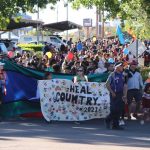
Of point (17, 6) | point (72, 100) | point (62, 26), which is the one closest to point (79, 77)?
point (72, 100)

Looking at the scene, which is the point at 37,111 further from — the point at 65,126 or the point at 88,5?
the point at 88,5

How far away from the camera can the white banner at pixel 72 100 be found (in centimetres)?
1401

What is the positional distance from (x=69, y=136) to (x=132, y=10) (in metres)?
10.6

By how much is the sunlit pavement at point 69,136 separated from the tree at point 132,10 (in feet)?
25.0

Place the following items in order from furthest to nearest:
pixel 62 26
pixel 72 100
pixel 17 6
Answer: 1. pixel 62 26
2. pixel 17 6
3. pixel 72 100

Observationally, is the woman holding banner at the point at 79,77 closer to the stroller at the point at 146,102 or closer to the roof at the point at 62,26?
the stroller at the point at 146,102

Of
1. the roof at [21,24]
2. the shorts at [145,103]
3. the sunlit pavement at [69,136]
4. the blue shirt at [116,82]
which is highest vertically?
the roof at [21,24]

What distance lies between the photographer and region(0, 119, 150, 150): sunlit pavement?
1052cm

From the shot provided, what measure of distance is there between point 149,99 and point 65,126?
2.52 metres

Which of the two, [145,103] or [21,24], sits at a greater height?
[21,24]

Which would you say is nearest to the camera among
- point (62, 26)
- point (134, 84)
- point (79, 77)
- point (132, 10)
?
point (79, 77)

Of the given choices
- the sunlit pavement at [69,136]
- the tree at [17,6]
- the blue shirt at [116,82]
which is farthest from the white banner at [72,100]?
the tree at [17,6]

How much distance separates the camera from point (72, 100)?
14.2m

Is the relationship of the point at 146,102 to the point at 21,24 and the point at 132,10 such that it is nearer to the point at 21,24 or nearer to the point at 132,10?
the point at 132,10
